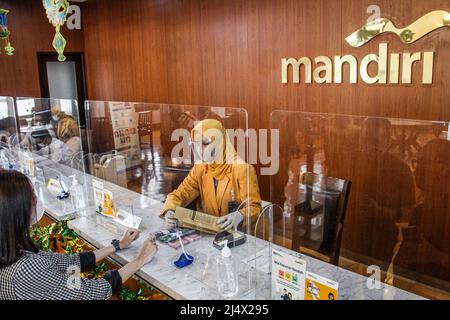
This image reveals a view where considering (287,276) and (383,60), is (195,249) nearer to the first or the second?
(287,276)

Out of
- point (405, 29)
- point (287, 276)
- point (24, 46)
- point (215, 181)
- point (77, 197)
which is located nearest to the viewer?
point (287, 276)

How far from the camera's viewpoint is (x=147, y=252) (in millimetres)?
1615

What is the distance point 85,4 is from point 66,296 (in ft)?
19.9

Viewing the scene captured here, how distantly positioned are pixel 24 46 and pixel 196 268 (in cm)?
555

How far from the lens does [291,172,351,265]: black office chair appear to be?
1.87 meters

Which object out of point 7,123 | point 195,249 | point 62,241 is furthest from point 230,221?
point 7,123

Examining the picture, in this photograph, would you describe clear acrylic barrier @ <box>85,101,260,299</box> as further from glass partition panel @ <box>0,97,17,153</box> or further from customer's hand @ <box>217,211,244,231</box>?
glass partition panel @ <box>0,97,17,153</box>

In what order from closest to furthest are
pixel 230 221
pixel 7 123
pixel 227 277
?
pixel 227 277
pixel 230 221
pixel 7 123

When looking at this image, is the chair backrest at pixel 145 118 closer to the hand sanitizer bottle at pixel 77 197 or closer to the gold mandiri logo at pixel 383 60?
the hand sanitizer bottle at pixel 77 197

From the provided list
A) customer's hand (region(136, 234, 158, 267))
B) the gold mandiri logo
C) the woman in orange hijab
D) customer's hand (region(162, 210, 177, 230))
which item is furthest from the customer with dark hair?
the gold mandiri logo

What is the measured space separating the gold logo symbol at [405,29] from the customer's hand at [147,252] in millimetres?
2331

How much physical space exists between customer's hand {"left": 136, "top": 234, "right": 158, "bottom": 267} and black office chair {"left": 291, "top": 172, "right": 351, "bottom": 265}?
2.07 ft
